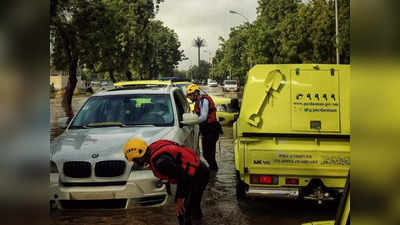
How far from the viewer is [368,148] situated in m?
1.52

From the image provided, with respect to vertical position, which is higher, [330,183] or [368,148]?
[368,148]

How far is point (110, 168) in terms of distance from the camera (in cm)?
560

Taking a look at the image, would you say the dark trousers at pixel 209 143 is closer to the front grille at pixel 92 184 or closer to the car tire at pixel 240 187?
the car tire at pixel 240 187

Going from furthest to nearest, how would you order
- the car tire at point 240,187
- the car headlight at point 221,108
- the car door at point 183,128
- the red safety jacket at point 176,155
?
the car headlight at point 221,108 → the car door at point 183,128 → the car tire at point 240,187 → the red safety jacket at point 176,155

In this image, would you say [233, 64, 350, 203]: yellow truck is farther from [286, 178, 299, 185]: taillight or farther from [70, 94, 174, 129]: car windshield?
[70, 94, 174, 129]: car windshield

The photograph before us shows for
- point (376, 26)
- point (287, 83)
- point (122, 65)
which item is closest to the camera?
point (376, 26)

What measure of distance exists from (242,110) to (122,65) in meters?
34.3

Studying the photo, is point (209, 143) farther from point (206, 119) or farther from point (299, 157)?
point (299, 157)

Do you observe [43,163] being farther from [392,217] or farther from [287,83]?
[287,83]

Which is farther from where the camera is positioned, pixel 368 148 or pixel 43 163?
pixel 43 163

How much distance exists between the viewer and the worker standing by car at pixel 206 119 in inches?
Result: 324

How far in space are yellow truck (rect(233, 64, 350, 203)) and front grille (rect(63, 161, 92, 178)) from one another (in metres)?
1.94

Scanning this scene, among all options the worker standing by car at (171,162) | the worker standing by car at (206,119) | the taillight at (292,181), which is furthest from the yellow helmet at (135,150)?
the worker standing by car at (206,119)

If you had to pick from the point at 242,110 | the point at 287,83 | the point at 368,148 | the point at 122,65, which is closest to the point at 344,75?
the point at 287,83
